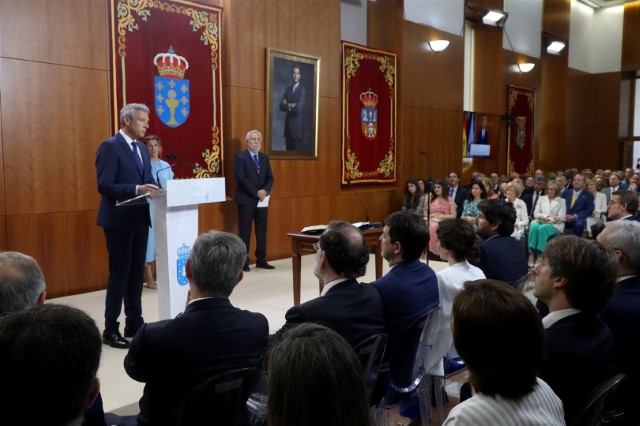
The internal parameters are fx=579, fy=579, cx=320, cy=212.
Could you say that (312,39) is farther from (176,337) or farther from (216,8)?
(176,337)

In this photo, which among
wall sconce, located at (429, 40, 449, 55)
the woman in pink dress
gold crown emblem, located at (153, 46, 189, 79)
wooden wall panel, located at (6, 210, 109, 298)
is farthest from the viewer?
wall sconce, located at (429, 40, 449, 55)

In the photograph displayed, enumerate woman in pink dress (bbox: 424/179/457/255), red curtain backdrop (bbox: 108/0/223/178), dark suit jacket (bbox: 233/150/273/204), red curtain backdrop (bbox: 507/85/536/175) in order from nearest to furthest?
1. red curtain backdrop (bbox: 108/0/223/178)
2. dark suit jacket (bbox: 233/150/273/204)
3. woman in pink dress (bbox: 424/179/457/255)
4. red curtain backdrop (bbox: 507/85/536/175)

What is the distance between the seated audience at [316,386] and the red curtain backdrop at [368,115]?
733 cm

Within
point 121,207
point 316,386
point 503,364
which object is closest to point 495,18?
point 121,207

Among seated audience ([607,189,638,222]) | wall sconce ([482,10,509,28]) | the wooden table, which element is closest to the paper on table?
the wooden table

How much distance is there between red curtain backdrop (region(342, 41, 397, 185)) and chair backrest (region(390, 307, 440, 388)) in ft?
19.4

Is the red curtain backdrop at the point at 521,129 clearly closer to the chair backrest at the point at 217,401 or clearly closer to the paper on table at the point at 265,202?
the paper on table at the point at 265,202

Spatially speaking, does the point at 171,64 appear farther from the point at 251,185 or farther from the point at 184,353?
the point at 184,353

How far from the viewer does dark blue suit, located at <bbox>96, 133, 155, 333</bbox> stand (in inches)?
141

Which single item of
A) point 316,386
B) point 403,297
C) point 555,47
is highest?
point 555,47

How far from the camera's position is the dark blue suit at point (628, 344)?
6.60ft

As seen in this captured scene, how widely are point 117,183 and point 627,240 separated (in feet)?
9.41

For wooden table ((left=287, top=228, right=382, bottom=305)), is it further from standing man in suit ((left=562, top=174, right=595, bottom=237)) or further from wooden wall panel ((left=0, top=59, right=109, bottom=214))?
standing man in suit ((left=562, top=174, right=595, bottom=237))

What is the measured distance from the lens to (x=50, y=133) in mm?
5055
